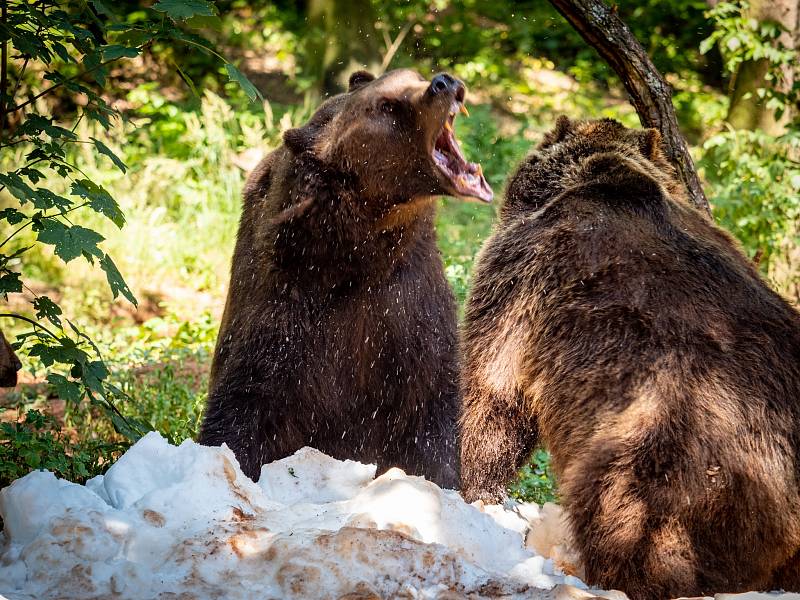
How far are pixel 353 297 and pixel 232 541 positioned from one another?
1.93 m

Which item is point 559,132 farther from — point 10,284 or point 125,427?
point 10,284

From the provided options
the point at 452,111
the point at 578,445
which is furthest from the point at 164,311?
the point at 578,445

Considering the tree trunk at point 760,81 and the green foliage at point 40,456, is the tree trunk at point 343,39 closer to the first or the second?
the tree trunk at point 760,81

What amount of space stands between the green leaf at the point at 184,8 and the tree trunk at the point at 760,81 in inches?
255

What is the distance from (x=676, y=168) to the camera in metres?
5.61

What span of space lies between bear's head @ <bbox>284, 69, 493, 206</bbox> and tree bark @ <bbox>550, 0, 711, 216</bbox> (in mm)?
1159

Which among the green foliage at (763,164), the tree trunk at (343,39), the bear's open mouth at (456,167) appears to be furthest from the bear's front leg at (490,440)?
the tree trunk at (343,39)

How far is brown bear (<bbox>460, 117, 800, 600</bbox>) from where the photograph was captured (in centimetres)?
346

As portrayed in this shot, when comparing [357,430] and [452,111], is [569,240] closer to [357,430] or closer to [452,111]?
[452,111]

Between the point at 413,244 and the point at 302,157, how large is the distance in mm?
643

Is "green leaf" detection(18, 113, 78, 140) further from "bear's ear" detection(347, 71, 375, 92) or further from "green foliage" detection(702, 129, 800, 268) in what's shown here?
"green foliage" detection(702, 129, 800, 268)

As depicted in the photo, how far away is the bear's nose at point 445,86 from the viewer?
4430mm

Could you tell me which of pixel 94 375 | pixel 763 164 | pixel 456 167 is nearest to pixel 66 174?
pixel 94 375

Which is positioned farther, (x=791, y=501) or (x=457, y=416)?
(x=457, y=416)
